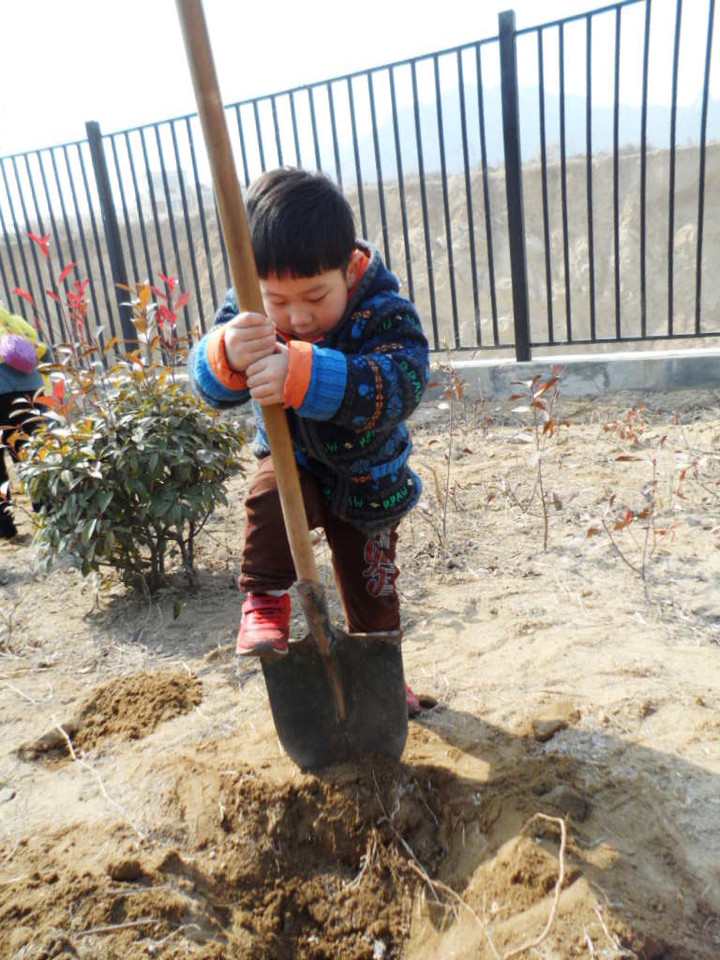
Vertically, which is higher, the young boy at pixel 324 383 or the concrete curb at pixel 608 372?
the young boy at pixel 324 383

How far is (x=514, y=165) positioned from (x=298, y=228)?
4601 millimetres

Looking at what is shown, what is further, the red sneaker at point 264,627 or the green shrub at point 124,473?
the green shrub at point 124,473

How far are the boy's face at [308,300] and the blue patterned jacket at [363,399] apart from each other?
49 mm

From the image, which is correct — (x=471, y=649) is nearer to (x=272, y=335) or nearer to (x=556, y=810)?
(x=556, y=810)

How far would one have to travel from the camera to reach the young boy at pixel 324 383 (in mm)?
1605

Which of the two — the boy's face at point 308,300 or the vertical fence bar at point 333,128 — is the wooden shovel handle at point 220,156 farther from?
the vertical fence bar at point 333,128

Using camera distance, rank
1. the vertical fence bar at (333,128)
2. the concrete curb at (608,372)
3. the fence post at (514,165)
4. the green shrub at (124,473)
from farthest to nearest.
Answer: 1. the vertical fence bar at (333,128)
2. the fence post at (514,165)
3. the concrete curb at (608,372)
4. the green shrub at (124,473)

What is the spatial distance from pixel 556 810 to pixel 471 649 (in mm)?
844

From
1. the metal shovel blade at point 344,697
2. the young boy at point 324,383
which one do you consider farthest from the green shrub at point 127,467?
the metal shovel blade at point 344,697

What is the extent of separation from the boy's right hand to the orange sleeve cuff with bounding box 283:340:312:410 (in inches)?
1.9

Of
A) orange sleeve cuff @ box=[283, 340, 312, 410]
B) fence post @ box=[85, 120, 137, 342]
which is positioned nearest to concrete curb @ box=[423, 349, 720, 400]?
fence post @ box=[85, 120, 137, 342]

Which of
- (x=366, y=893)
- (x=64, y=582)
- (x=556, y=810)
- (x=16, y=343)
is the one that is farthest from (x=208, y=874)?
(x=16, y=343)

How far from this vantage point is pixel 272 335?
1.56 m

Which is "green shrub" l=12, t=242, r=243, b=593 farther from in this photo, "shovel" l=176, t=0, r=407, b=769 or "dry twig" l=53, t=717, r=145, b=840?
"shovel" l=176, t=0, r=407, b=769
